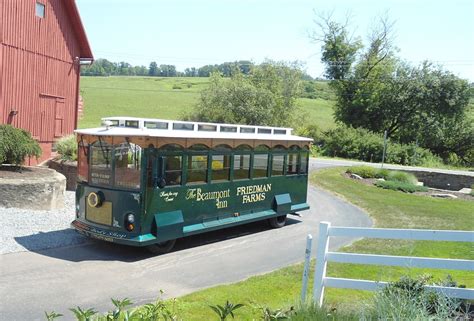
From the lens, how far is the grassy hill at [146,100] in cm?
6906

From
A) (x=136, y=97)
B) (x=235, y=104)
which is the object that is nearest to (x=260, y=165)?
(x=235, y=104)

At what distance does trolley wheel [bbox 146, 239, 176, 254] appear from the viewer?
1121 centimetres

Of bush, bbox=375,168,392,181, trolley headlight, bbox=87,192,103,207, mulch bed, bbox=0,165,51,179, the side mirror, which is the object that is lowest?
bush, bbox=375,168,392,181

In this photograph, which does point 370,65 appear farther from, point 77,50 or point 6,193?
point 6,193

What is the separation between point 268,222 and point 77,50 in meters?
12.6

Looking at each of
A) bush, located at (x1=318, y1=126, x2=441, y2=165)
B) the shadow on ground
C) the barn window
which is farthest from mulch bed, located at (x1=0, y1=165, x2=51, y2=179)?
bush, located at (x1=318, y1=126, x2=441, y2=165)

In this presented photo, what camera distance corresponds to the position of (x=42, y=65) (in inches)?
791

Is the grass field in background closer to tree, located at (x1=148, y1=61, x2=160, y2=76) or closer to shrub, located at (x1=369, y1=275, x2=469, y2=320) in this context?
shrub, located at (x1=369, y1=275, x2=469, y2=320)

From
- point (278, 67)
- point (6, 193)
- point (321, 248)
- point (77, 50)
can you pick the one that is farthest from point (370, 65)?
point (321, 248)

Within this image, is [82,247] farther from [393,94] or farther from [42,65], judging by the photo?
[393,94]

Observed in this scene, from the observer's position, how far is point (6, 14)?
17.9m

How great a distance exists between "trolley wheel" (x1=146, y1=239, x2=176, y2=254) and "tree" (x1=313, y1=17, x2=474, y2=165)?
4339 cm

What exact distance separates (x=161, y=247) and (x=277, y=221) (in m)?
4.57

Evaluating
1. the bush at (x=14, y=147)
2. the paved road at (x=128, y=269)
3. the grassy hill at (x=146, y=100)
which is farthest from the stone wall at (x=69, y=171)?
the grassy hill at (x=146, y=100)
